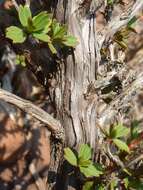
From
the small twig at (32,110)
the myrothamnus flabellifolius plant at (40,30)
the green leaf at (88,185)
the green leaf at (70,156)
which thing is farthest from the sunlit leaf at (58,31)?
the green leaf at (88,185)

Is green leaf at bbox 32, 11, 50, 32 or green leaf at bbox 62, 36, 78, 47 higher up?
green leaf at bbox 32, 11, 50, 32

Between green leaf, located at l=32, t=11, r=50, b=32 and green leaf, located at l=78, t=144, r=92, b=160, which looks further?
green leaf, located at l=78, t=144, r=92, b=160

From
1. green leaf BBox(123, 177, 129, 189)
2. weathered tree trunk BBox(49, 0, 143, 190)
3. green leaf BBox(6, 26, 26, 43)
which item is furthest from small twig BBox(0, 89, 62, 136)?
green leaf BBox(123, 177, 129, 189)

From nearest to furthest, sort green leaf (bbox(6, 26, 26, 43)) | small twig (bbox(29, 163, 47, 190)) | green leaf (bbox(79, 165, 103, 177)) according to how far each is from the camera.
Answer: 1. green leaf (bbox(6, 26, 26, 43))
2. green leaf (bbox(79, 165, 103, 177))
3. small twig (bbox(29, 163, 47, 190))

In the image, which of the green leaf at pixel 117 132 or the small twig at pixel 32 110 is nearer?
the small twig at pixel 32 110

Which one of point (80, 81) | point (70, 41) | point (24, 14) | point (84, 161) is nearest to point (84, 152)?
point (84, 161)

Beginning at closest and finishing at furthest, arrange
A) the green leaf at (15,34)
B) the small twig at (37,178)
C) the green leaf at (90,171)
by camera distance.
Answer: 1. the green leaf at (15,34)
2. the green leaf at (90,171)
3. the small twig at (37,178)

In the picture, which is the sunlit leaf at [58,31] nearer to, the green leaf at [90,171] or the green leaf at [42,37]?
the green leaf at [42,37]

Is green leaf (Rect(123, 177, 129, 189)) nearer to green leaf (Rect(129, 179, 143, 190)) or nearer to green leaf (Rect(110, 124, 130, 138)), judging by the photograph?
green leaf (Rect(129, 179, 143, 190))
